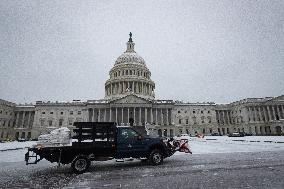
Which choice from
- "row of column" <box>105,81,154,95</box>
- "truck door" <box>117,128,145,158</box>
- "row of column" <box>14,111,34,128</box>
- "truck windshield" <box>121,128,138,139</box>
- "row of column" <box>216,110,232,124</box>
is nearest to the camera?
"truck door" <box>117,128,145,158</box>

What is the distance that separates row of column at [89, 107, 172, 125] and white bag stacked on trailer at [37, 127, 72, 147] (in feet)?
221

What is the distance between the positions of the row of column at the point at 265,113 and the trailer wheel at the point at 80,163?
8518 cm

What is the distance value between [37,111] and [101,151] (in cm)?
8124

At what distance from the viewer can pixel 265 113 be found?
8144 centimetres

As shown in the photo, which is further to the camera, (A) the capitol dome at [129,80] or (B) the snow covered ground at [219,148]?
(A) the capitol dome at [129,80]

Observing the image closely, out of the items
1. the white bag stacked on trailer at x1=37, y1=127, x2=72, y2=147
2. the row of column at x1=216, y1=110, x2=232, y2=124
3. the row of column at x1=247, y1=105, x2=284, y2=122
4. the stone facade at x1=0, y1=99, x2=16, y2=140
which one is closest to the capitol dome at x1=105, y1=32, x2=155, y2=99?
the row of column at x1=216, y1=110, x2=232, y2=124

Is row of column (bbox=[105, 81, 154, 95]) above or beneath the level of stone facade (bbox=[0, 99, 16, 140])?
above

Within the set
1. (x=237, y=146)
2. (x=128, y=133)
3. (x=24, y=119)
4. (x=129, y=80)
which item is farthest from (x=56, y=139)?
(x=24, y=119)

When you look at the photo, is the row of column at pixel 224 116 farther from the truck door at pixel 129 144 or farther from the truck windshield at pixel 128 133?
the truck windshield at pixel 128 133

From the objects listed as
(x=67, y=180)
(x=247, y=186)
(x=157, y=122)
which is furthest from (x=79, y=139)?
(x=157, y=122)

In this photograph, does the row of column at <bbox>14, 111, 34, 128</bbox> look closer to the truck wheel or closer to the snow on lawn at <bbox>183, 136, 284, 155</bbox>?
the snow on lawn at <bbox>183, 136, 284, 155</bbox>

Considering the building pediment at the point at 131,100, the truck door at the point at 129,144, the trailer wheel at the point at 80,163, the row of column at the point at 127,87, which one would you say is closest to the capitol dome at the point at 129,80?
the row of column at the point at 127,87

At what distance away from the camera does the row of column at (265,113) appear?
80562 mm

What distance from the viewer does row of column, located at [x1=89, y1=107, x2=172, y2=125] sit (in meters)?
77.8
